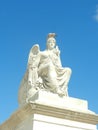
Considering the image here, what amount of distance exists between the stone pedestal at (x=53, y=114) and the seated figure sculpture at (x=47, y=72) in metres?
0.46

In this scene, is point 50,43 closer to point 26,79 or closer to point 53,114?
point 26,79

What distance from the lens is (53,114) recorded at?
10.5 m

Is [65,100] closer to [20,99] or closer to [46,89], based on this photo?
[46,89]

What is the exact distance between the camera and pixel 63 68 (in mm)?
11805

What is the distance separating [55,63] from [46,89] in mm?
998

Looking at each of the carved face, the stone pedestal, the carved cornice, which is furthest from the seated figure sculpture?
the carved cornice

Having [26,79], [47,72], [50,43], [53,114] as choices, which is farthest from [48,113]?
[50,43]

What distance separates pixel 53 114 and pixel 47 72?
150 centimetres

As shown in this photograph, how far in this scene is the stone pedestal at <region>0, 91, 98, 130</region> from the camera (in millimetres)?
10234

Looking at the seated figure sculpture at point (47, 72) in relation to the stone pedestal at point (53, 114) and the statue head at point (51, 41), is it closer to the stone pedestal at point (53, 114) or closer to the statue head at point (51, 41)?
the statue head at point (51, 41)

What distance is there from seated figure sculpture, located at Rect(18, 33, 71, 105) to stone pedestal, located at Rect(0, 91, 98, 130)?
1.50ft

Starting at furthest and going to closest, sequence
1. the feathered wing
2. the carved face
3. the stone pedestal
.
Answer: the carved face → the feathered wing → the stone pedestal

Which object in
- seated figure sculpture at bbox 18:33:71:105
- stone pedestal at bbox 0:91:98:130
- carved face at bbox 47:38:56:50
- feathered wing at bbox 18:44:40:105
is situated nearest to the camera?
stone pedestal at bbox 0:91:98:130

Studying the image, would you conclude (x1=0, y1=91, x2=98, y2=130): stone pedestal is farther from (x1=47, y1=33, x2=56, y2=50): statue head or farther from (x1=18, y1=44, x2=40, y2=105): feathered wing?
(x1=47, y1=33, x2=56, y2=50): statue head
